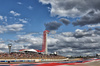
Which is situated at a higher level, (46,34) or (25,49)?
(46,34)

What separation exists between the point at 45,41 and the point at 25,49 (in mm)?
17598

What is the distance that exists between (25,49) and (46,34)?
70.2 feet

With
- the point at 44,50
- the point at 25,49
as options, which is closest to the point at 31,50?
the point at 25,49

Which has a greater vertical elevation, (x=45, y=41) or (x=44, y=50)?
(x=45, y=41)

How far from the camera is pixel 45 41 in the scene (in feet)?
375

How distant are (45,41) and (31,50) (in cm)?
1379

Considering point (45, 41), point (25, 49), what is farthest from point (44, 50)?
point (25, 49)

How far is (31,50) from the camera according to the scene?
110 m

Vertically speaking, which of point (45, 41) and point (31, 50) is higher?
point (45, 41)

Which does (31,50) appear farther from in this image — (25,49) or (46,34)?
(46,34)

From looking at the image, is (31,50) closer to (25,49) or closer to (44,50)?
(25,49)

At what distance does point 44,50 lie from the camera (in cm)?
11662

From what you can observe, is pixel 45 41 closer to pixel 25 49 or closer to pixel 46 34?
pixel 46 34

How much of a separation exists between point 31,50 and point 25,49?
16.1 ft
